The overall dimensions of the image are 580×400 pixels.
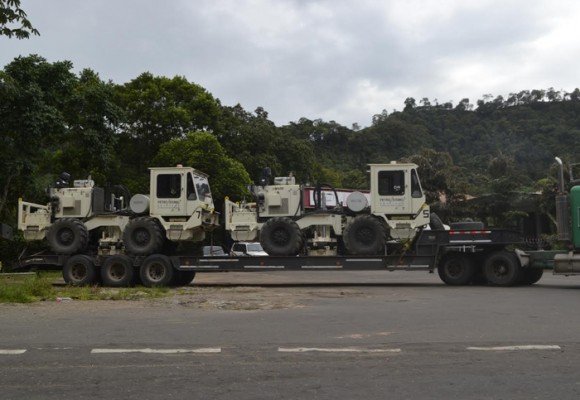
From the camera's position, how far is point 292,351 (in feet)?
24.7

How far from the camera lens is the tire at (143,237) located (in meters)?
18.7

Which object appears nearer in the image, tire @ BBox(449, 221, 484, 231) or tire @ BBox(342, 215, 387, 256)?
tire @ BBox(449, 221, 484, 231)

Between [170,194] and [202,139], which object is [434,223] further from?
[202,139]

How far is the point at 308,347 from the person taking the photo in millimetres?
7781

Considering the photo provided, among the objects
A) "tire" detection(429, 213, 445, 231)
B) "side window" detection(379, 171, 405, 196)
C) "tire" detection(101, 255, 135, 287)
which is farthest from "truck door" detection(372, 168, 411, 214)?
"tire" detection(101, 255, 135, 287)

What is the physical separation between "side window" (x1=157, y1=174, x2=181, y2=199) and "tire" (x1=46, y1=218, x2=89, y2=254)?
8.40ft

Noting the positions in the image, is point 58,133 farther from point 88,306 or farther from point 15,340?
point 15,340

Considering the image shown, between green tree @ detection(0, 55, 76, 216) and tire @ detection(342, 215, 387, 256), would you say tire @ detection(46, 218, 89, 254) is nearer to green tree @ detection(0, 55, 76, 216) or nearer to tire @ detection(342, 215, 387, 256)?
green tree @ detection(0, 55, 76, 216)

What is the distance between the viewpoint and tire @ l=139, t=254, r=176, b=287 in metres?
18.7

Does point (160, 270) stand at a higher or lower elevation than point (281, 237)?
lower

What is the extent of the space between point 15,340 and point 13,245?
71.9ft

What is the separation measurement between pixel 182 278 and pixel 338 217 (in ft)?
17.0

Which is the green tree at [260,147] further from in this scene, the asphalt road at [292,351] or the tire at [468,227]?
the asphalt road at [292,351]

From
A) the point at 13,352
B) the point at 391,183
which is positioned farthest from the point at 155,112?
the point at 13,352
